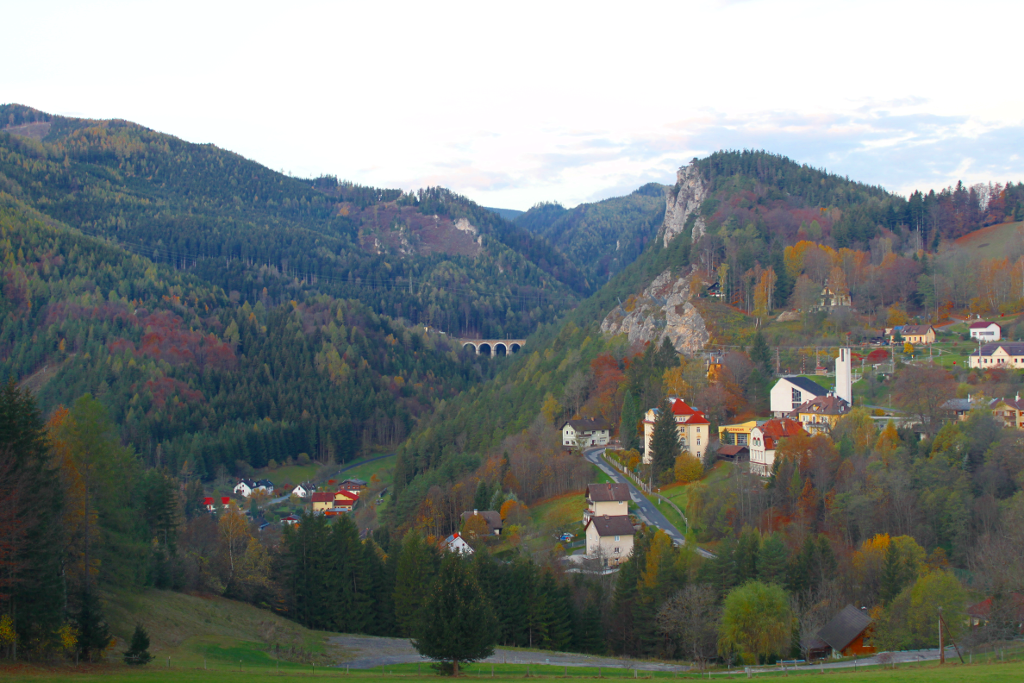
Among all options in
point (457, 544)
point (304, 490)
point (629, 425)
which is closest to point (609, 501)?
point (457, 544)

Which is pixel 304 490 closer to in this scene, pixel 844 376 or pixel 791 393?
pixel 791 393

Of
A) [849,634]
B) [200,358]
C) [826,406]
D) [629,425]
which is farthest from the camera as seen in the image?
[200,358]

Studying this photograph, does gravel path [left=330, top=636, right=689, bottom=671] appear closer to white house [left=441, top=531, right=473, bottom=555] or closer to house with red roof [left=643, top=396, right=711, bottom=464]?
white house [left=441, top=531, right=473, bottom=555]

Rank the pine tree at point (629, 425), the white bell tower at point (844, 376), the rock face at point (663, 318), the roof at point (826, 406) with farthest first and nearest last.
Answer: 1. the rock face at point (663, 318)
2. the pine tree at point (629, 425)
3. the white bell tower at point (844, 376)
4. the roof at point (826, 406)

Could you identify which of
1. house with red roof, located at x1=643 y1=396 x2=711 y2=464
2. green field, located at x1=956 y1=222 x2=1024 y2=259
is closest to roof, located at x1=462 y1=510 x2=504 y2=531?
house with red roof, located at x1=643 y1=396 x2=711 y2=464

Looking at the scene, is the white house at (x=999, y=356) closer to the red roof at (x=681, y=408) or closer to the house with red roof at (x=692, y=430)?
the house with red roof at (x=692, y=430)

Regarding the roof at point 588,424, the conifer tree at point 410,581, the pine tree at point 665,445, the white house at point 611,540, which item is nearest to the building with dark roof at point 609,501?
the white house at point 611,540
